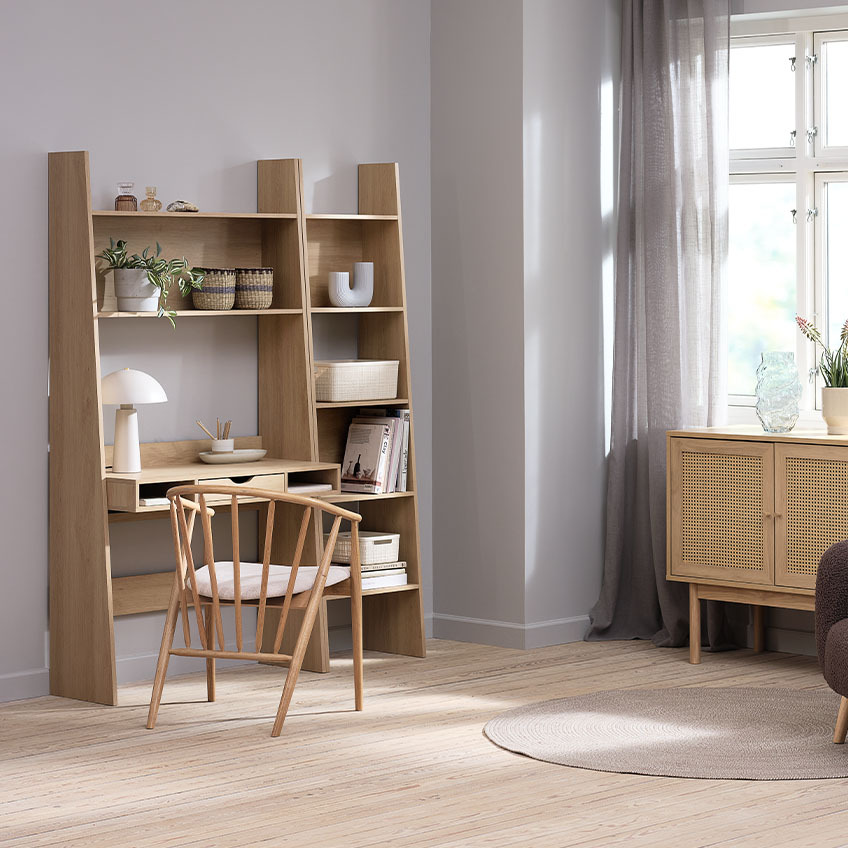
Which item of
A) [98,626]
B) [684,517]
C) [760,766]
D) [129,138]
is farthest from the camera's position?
[684,517]

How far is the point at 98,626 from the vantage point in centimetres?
472

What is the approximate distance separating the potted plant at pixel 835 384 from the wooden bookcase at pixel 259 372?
1.49 metres

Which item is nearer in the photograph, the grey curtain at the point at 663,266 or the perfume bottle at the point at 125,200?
the perfume bottle at the point at 125,200

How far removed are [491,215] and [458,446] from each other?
90cm

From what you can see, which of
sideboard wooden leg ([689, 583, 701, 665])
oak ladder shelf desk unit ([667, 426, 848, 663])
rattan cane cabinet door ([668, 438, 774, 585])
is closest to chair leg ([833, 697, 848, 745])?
oak ladder shelf desk unit ([667, 426, 848, 663])

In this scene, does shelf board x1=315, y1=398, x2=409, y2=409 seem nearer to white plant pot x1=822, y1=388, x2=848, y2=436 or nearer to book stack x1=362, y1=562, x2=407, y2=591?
book stack x1=362, y1=562, x2=407, y2=591

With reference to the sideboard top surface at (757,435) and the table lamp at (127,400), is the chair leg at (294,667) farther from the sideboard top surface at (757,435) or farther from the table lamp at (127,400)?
the sideboard top surface at (757,435)

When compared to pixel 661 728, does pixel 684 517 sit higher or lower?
higher

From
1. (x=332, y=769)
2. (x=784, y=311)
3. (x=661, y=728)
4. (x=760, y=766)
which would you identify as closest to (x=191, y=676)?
(x=332, y=769)

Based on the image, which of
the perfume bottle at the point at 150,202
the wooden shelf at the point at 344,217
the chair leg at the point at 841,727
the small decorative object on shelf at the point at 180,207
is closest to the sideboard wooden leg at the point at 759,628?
the chair leg at the point at 841,727

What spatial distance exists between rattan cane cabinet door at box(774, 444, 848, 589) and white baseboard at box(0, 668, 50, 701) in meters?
2.51

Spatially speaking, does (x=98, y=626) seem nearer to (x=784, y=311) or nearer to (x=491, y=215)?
(x=491, y=215)

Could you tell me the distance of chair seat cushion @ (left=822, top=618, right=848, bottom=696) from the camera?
3906 millimetres

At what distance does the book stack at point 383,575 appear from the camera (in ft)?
17.6
